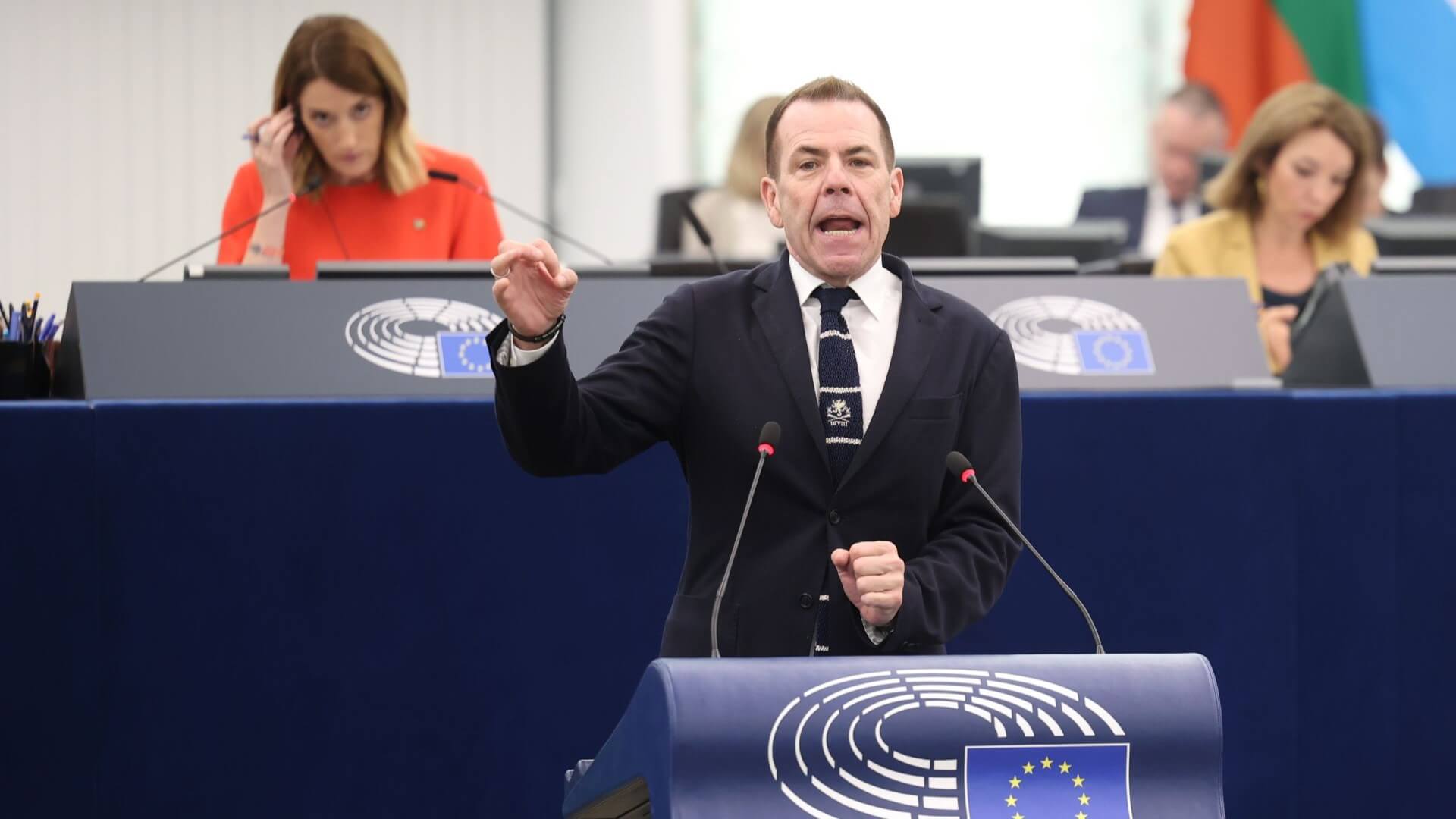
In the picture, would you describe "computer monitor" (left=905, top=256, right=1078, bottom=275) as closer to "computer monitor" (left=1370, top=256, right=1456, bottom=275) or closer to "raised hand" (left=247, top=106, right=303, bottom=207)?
"computer monitor" (left=1370, top=256, right=1456, bottom=275)

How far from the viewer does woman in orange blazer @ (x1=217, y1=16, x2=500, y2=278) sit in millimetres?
3428

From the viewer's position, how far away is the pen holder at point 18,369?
279 cm

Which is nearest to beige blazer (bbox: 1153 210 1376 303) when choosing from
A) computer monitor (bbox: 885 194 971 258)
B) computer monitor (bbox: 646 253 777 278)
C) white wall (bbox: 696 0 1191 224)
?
computer monitor (bbox: 885 194 971 258)

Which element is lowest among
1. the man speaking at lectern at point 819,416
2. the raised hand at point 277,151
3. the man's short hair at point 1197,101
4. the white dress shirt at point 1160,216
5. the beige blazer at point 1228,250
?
the man speaking at lectern at point 819,416

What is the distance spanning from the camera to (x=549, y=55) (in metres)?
8.05

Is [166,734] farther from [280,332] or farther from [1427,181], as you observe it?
[1427,181]

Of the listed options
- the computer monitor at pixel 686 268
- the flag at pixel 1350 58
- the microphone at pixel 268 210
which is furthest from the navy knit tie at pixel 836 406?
the flag at pixel 1350 58

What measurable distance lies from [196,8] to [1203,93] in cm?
379

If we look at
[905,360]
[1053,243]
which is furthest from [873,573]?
[1053,243]

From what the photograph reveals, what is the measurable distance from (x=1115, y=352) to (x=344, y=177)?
1.56 metres

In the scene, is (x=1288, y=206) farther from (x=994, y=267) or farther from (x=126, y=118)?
(x=126, y=118)

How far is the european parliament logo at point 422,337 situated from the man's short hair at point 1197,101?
4.37 meters

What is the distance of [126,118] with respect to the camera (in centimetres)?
618

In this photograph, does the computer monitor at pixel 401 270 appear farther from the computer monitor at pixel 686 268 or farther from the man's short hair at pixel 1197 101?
the man's short hair at pixel 1197 101
